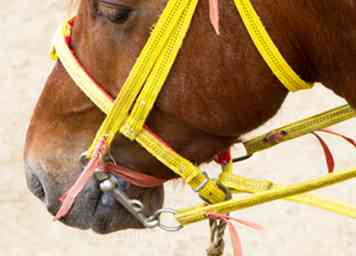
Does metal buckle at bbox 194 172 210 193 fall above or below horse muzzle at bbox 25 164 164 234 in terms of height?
above

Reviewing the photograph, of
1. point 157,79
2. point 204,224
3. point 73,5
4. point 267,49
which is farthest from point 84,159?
point 204,224

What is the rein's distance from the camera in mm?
1597

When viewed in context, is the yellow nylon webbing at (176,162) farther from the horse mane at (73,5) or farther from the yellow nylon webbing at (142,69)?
the horse mane at (73,5)

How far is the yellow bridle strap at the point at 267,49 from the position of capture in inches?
61.5

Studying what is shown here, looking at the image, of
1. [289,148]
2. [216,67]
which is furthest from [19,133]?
[216,67]

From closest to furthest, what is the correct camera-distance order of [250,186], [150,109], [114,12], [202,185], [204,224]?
[114,12], [150,109], [202,185], [250,186], [204,224]

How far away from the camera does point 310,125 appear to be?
1987mm

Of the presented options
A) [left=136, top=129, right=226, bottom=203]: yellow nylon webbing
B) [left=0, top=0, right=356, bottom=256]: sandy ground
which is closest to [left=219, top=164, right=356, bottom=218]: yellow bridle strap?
[left=136, top=129, right=226, bottom=203]: yellow nylon webbing

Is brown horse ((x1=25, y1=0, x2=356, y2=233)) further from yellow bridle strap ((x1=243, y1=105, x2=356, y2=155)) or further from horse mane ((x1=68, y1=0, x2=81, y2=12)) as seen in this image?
yellow bridle strap ((x1=243, y1=105, x2=356, y2=155))

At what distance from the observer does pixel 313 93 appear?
3.92 metres

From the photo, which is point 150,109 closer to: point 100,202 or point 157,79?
point 157,79

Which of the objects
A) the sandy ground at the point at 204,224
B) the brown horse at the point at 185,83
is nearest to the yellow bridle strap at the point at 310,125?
the brown horse at the point at 185,83

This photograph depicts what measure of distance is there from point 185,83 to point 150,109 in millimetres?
96

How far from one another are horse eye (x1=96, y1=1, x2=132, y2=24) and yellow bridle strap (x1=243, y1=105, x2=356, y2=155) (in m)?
0.57
